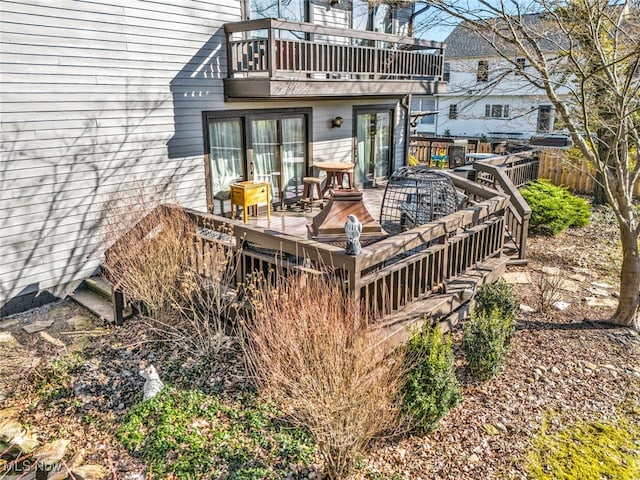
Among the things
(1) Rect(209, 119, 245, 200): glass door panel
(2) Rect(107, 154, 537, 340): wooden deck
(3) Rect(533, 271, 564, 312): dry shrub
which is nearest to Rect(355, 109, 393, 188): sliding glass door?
(1) Rect(209, 119, 245, 200): glass door panel

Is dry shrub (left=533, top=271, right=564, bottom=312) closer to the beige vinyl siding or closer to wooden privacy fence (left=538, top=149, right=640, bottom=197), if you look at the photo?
the beige vinyl siding

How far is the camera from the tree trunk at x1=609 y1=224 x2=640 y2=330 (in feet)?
19.9

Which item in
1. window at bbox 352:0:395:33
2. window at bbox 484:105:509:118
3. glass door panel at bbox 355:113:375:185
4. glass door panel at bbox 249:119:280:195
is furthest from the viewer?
window at bbox 484:105:509:118

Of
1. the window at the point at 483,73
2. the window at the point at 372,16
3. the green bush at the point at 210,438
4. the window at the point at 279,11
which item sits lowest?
the green bush at the point at 210,438

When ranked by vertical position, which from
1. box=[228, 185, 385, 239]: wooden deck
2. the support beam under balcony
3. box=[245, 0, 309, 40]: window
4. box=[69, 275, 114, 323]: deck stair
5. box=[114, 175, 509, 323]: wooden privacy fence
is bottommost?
box=[69, 275, 114, 323]: deck stair

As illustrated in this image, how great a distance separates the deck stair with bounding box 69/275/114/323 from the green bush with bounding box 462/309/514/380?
4.29 metres

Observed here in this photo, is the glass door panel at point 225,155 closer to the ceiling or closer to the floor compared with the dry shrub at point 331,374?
closer to the ceiling

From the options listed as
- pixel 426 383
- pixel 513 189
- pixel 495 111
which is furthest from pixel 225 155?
pixel 495 111

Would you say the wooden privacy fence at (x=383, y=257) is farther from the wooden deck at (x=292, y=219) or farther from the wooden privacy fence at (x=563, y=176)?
the wooden privacy fence at (x=563, y=176)

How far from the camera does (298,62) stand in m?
8.43

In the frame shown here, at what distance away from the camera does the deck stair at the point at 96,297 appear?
631cm

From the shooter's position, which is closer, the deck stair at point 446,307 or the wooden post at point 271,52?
the deck stair at point 446,307

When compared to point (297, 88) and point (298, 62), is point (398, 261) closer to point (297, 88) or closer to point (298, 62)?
point (297, 88)

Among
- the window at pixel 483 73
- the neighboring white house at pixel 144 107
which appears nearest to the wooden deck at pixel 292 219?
the neighboring white house at pixel 144 107
